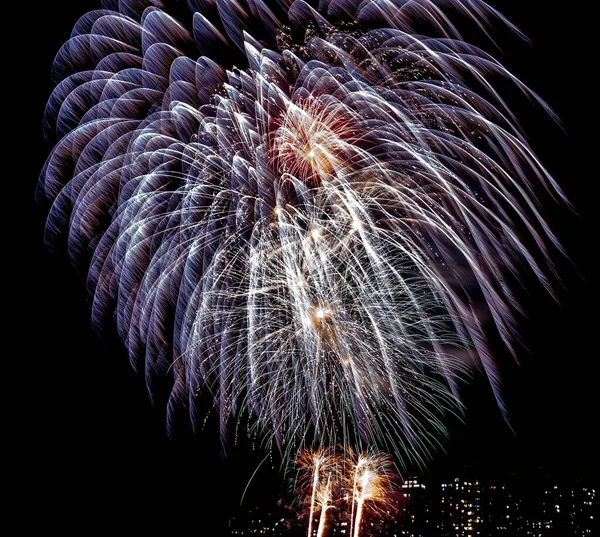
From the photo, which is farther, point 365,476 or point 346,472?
point 346,472

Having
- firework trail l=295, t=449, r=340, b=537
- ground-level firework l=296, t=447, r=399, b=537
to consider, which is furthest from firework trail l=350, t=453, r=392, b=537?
firework trail l=295, t=449, r=340, b=537

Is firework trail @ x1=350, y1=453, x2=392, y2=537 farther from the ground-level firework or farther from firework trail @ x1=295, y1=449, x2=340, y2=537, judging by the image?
firework trail @ x1=295, y1=449, x2=340, y2=537

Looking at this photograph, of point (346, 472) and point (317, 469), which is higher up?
point (346, 472)

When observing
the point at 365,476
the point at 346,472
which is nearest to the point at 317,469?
the point at 346,472

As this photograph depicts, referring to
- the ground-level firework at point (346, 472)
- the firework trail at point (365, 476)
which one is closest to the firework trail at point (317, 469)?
the ground-level firework at point (346, 472)

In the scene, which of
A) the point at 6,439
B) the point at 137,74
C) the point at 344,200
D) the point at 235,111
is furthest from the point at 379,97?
the point at 6,439

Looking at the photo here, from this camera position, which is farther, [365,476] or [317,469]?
[365,476]

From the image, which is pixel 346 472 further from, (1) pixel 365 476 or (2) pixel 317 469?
(2) pixel 317 469

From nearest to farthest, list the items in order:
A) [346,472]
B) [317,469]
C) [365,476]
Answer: [317,469] → [365,476] → [346,472]

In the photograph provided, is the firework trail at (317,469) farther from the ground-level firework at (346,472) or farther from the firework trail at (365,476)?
the firework trail at (365,476)

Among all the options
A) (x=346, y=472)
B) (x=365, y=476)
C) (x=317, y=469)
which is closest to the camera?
(x=317, y=469)

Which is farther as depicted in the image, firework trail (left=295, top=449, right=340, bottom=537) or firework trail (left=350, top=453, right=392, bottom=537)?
firework trail (left=350, top=453, right=392, bottom=537)
